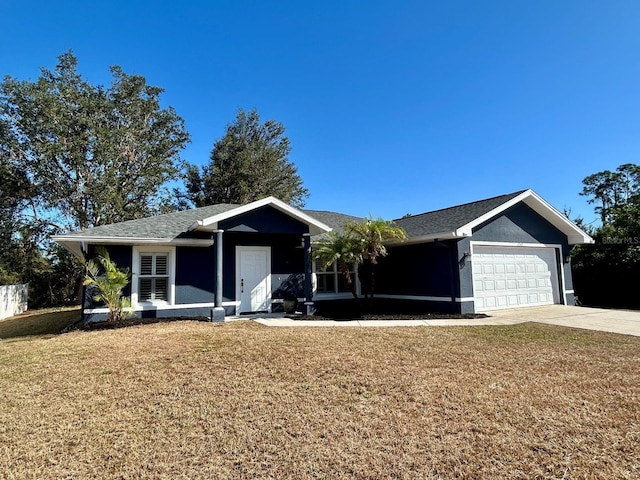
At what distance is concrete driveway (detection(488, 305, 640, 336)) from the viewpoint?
32.6 ft

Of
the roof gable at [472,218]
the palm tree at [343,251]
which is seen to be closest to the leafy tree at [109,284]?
the palm tree at [343,251]

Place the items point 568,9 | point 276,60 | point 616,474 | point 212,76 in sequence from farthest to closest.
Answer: point 212,76 < point 276,60 < point 568,9 < point 616,474

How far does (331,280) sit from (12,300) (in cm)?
1707

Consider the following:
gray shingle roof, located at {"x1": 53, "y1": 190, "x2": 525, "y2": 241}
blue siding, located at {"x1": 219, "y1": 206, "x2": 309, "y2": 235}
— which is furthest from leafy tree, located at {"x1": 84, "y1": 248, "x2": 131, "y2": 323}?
blue siding, located at {"x1": 219, "y1": 206, "x2": 309, "y2": 235}

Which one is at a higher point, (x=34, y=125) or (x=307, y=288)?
(x=34, y=125)

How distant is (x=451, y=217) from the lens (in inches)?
550

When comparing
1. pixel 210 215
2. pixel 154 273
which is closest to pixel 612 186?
pixel 210 215

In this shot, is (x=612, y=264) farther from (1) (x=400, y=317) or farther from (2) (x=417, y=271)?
(1) (x=400, y=317)

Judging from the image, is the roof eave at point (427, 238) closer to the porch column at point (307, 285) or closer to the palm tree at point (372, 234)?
the palm tree at point (372, 234)

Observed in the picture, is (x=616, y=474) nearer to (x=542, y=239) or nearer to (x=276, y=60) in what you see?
(x=542, y=239)

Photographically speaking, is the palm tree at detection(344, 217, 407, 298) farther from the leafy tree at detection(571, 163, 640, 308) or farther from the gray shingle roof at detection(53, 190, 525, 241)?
the leafy tree at detection(571, 163, 640, 308)

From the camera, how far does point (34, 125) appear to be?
22.5m

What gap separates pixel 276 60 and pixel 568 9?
1094cm

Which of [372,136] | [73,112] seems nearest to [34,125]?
[73,112]
